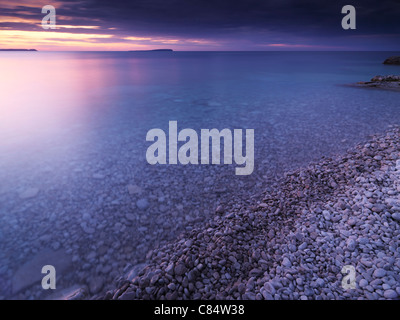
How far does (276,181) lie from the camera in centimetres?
702

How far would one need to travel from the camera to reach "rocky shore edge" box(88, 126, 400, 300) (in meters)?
3.39

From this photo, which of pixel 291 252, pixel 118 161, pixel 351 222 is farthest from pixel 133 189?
pixel 351 222

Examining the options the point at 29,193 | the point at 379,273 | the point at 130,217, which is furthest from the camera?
the point at 29,193

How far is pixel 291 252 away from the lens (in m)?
4.04

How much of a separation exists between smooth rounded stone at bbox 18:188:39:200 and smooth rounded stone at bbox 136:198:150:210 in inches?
113

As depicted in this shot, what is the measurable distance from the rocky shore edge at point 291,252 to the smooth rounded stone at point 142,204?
1512 mm

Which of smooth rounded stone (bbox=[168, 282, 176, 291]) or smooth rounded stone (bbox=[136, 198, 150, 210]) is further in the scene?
smooth rounded stone (bbox=[136, 198, 150, 210])

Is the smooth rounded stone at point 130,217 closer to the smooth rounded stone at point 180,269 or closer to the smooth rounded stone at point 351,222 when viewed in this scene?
the smooth rounded stone at point 180,269

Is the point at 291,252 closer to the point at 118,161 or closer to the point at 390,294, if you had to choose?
the point at 390,294

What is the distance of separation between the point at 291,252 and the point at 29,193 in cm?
667

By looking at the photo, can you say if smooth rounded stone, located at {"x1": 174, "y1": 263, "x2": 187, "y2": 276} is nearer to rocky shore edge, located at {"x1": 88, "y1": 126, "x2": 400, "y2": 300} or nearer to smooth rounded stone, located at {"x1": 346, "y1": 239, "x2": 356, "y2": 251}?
rocky shore edge, located at {"x1": 88, "y1": 126, "x2": 400, "y2": 300}

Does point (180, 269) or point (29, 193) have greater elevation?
point (29, 193)

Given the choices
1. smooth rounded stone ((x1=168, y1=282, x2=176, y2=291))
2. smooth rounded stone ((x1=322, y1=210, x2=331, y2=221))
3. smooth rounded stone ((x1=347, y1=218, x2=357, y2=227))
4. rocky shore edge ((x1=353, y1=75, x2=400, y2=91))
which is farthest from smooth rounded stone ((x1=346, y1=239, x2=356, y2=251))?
rocky shore edge ((x1=353, y1=75, x2=400, y2=91))
